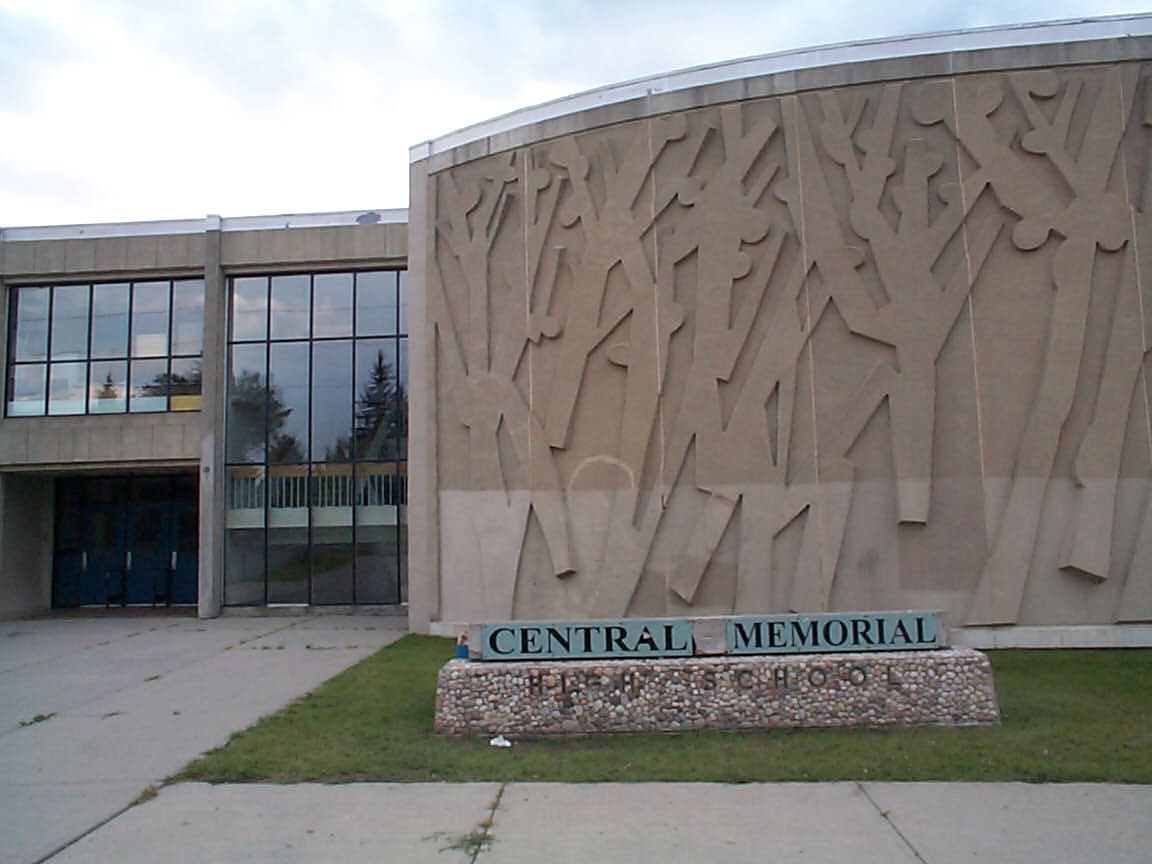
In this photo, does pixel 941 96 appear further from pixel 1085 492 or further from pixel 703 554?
pixel 703 554

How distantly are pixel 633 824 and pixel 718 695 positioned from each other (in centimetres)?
261

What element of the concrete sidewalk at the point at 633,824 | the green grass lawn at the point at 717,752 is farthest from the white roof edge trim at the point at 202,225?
the concrete sidewalk at the point at 633,824

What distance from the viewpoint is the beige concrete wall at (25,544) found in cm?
2066

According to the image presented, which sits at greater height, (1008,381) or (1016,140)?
(1016,140)

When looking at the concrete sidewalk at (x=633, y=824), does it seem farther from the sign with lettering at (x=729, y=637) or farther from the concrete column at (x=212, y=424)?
the concrete column at (x=212, y=424)

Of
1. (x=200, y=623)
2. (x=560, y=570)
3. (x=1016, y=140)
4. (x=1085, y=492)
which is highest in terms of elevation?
(x=1016, y=140)

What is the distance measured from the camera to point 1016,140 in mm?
13992

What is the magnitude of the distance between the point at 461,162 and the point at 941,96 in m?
8.46

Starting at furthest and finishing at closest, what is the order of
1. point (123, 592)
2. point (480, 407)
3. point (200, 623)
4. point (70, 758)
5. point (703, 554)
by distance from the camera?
1. point (123, 592)
2. point (200, 623)
3. point (480, 407)
4. point (703, 554)
5. point (70, 758)

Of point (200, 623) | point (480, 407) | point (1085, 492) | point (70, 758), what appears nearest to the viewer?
point (70, 758)

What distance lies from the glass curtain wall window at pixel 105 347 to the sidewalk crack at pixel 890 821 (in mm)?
18000

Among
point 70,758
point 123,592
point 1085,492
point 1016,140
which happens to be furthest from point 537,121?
point 123,592

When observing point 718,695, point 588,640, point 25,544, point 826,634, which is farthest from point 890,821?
point 25,544

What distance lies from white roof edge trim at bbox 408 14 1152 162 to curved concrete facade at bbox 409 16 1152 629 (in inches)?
1.9
